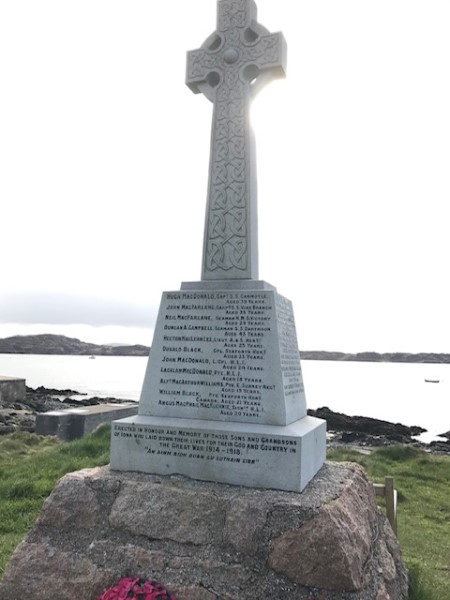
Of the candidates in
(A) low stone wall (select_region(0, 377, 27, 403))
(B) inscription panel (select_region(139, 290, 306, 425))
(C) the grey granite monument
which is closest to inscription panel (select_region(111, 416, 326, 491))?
(C) the grey granite monument

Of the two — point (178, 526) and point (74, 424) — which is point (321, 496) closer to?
point (178, 526)

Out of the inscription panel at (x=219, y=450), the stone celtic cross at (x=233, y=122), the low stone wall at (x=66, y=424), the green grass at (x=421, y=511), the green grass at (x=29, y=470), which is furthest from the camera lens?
the low stone wall at (x=66, y=424)

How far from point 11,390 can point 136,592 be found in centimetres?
2165

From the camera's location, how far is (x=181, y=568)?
329cm

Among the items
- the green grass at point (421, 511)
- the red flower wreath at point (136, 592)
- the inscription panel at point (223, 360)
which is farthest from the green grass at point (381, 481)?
the inscription panel at point (223, 360)

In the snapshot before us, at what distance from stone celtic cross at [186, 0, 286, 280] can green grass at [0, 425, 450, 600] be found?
3.15 metres

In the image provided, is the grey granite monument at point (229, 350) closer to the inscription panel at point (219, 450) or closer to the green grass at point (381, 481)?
the inscription panel at point (219, 450)

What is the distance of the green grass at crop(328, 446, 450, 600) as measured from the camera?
4.53 m

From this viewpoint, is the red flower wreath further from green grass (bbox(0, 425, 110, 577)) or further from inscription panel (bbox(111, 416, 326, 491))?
green grass (bbox(0, 425, 110, 577))

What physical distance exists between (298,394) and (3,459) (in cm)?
649

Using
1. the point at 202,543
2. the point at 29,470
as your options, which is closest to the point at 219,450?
the point at 202,543

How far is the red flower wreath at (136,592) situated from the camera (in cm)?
304

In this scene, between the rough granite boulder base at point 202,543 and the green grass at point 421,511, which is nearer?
the rough granite boulder base at point 202,543

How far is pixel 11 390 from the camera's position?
2275 cm
